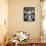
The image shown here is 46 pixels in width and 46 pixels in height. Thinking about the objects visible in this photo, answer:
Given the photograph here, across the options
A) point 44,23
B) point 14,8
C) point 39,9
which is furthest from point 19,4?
point 44,23

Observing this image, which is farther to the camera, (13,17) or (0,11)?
(13,17)

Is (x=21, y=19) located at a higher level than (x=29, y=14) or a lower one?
lower

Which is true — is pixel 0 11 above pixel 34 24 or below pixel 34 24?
above

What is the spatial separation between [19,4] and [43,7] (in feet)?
2.52

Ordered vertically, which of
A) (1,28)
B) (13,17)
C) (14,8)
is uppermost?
(14,8)

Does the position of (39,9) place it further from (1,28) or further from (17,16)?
(1,28)

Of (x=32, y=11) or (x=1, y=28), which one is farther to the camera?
(x=32, y=11)

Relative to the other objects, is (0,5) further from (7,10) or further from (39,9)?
(39,9)

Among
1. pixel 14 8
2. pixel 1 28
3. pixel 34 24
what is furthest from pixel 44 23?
pixel 1 28

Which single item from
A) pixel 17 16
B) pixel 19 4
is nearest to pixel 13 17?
pixel 17 16

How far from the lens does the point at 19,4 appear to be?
463 cm

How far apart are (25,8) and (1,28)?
1.14 meters

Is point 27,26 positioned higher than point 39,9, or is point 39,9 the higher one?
point 39,9

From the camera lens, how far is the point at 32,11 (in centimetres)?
457
